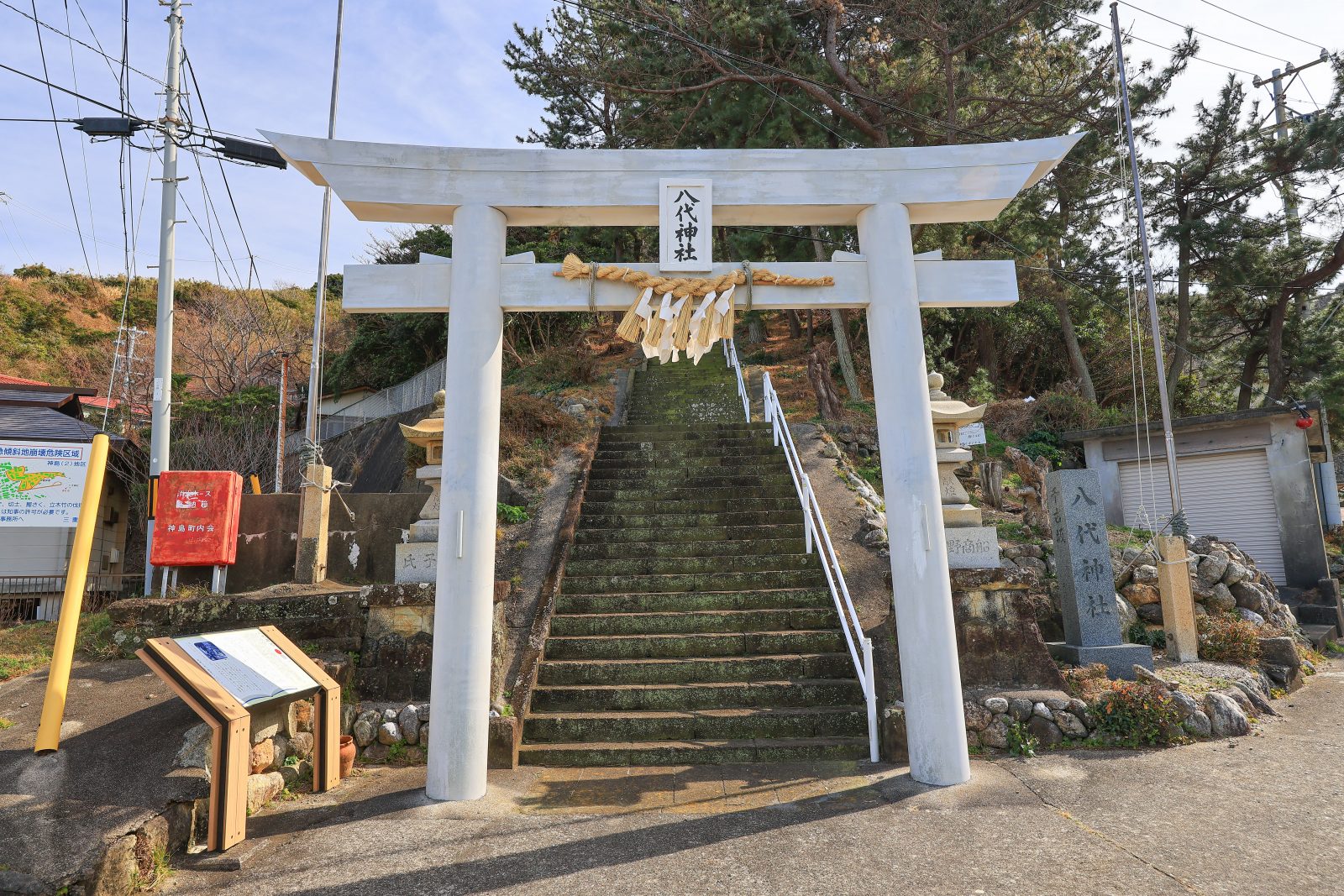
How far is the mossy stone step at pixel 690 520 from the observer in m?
9.70

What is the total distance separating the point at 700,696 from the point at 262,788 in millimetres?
3441

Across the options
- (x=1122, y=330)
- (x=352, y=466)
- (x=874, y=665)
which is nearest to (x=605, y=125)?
(x=352, y=466)

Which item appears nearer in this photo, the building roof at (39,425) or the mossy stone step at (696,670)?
the mossy stone step at (696,670)

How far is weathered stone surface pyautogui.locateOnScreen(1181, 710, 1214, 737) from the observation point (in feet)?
20.9

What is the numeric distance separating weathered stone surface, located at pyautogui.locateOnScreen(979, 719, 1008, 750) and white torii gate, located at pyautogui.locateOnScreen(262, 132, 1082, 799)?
100 centimetres

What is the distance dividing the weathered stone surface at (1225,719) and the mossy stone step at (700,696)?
9.68 feet

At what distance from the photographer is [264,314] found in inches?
1048

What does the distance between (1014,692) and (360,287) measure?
6.34 m

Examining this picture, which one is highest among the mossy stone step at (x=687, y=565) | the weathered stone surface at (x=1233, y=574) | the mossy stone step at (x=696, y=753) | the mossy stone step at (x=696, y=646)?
the mossy stone step at (x=687, y=565)

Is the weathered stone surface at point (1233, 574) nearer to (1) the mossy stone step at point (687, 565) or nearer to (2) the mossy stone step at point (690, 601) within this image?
(1) the mossy stone step at point (687, 565)

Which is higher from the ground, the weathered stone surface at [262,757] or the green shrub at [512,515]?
the green shrub at [512,515]

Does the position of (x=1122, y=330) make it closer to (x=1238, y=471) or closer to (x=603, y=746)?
(x=1238, y=471)

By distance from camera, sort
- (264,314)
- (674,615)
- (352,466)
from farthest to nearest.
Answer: (264,314) < (352,466) < (674,615)

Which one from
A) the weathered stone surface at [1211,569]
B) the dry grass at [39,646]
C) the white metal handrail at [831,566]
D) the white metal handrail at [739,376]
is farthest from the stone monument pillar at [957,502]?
the dry grass at [39,646]
